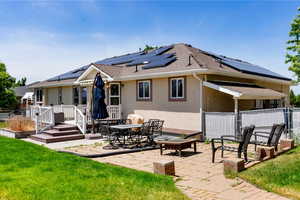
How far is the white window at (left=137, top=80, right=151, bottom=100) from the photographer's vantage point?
1480 cm

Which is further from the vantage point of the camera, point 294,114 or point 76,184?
point 294,114

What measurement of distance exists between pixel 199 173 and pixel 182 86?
7.15 metres

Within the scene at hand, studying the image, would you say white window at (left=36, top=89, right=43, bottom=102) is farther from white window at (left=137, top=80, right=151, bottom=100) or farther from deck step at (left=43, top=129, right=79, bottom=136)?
white window at (left=137, top=80, right=151, bottom=100)

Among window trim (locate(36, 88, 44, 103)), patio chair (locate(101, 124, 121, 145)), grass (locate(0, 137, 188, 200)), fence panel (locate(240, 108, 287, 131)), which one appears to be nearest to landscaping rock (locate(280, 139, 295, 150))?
fence panel (locate(240, 108, 287, 131))

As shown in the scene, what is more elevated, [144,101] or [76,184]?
[144,101]

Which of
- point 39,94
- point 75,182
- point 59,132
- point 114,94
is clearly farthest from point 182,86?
point 39,94

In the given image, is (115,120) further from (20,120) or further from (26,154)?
(26,154)

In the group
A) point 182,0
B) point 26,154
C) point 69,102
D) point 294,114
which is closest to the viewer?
point 26,154

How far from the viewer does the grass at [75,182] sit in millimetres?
4719

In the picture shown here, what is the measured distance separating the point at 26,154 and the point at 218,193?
21.3 ft

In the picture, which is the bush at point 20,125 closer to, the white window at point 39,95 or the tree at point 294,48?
the white window at point 39,95

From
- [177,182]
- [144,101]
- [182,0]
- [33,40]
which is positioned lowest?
[177,182]

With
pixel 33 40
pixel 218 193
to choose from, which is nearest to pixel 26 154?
pixel 218 193

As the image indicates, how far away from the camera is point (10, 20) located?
13.2 meters
